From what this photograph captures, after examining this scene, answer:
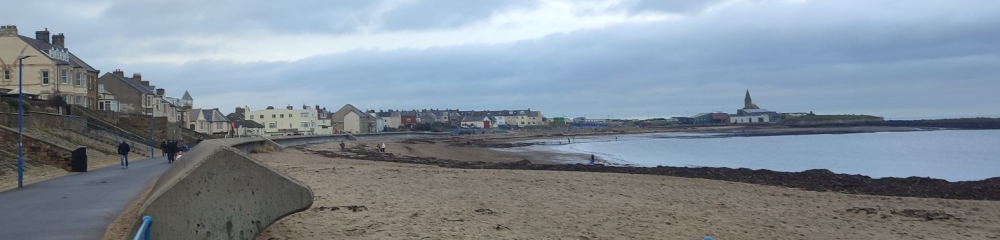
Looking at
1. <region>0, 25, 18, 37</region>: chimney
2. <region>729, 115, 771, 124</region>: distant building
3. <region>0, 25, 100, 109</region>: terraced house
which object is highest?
<region>0, 25, 18, 37</region>: chimney

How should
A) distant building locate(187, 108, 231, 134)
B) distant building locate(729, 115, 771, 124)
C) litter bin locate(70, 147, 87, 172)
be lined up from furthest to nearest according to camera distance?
distant building locate(729, 115, 771, 124) → distant building locate(187, 108, 231, 134) → litter bin locate(70, 147, 87, 172)

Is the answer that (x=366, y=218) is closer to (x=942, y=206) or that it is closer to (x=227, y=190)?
(x=227, y=190)

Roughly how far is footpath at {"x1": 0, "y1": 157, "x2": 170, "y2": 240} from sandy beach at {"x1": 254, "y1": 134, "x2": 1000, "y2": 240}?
2.82 metres

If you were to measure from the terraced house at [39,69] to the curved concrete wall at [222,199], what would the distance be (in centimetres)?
4833

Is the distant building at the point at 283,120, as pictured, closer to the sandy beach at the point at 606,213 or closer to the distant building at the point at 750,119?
the sandy beach at the point at 606,213

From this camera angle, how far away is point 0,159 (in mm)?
21047

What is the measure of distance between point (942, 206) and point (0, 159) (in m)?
24.4

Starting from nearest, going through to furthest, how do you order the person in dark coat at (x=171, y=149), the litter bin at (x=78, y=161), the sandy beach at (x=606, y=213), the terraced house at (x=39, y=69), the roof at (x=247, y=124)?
the sandy beach at (x=606, y=213), the litter bin at (x=78, y=161), the person in dark coat at (x=171, y=149), the terraced house at (x=39, y=69), the roof at (x=247, y=124)

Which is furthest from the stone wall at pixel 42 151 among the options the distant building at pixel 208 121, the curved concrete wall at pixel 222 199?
the distant building at pixel 208 121

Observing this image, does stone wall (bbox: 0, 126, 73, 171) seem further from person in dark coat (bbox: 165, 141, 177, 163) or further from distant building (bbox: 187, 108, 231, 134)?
distant building (bbox: 187, 108, 231, 134)

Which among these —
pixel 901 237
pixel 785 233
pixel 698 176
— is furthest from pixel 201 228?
pixel 698 176

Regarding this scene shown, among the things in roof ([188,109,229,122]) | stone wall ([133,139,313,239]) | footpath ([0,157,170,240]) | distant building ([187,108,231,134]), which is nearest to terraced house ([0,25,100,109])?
distant building ([187,108,231,134])

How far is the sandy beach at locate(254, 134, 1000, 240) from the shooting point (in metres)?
11.0

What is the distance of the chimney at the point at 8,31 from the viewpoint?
5056 cm
